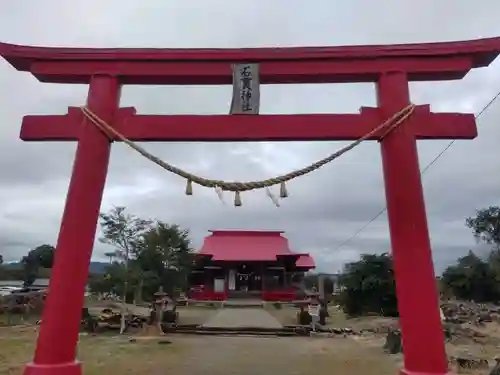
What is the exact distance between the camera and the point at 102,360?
1025cm

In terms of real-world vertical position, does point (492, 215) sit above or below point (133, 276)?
above

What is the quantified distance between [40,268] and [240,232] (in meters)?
32.5

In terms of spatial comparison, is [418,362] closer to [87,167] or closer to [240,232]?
[87,167]

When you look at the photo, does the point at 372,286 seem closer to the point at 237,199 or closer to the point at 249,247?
the point at 249,247

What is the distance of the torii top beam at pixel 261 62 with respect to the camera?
232 inches

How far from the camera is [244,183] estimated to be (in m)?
5.22

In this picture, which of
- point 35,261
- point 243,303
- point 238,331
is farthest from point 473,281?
point 35,261

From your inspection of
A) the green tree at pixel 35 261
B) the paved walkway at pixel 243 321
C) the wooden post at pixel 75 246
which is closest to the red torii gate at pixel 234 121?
the wooden post at pixel 75 246

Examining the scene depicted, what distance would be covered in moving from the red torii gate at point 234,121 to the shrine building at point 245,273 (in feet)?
76.4

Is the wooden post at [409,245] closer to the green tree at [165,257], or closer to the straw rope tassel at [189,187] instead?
the straw rope tassel at [189,187]

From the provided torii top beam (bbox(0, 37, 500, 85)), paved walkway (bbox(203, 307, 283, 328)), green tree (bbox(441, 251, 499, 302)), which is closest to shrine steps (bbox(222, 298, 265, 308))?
paved walkway (bbox(203, 307, 283, 328))

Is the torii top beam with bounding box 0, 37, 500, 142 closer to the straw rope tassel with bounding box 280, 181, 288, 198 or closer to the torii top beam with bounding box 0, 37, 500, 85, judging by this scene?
the torii top beam with bounding box 0, 37, 500, 85

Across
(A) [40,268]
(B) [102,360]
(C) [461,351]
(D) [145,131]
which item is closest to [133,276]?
(B) [102,360]

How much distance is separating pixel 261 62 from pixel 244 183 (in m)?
1.80
